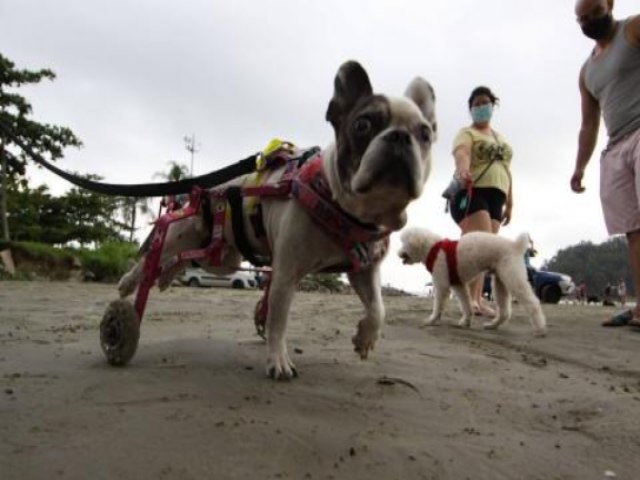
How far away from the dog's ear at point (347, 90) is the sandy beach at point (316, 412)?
1.16 metres

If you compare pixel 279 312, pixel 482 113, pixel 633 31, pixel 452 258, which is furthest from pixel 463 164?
pixel 279 312

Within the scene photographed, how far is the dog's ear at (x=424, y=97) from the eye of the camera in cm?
272

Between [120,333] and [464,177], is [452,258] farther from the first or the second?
[120,333]

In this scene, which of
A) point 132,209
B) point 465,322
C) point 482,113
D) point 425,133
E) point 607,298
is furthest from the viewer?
point 132,209

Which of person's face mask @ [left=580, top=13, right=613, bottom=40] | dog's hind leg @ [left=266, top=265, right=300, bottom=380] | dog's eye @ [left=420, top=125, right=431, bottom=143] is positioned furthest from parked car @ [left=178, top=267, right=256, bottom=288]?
dog's eye @ [left=420, top=125, right=431, bottom=143]

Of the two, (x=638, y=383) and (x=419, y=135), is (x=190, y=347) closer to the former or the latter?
(x=419, y=135)

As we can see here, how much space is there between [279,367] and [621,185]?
11.3 feet

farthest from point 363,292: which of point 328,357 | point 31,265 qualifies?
point 31,265

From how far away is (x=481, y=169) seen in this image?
6062mm

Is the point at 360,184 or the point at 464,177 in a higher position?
the point at 464,177

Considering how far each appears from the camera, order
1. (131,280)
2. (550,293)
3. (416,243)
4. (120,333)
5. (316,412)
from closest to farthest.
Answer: (316,412) → (120,333) → (131,280) → (416,243) → (550,293)

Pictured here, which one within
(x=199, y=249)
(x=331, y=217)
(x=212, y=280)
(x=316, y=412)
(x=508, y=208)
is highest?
(x=508, y=208)

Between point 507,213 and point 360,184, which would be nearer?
point 360,184

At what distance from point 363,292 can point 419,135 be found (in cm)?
99
